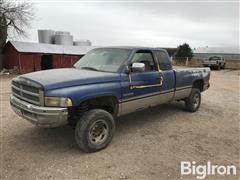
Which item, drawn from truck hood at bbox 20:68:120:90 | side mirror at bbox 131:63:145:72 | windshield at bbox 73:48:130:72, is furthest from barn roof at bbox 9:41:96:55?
side mirror at bbox 131:63:145:72

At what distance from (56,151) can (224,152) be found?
10.2ft

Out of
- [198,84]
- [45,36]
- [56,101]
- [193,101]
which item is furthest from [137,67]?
[45,36]

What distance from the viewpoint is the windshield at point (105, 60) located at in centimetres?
446

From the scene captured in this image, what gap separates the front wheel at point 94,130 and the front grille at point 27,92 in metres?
0.80

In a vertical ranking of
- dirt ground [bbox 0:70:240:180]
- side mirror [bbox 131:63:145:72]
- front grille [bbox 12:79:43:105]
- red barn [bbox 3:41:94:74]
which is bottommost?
dirt ground [bbox 0:70:240:180]

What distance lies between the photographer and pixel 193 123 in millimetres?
5652

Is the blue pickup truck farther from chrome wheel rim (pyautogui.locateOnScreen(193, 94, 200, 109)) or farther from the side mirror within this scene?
chrome wheel rim (pyautogui.locateOnScreen(193, 94, 200, 109))

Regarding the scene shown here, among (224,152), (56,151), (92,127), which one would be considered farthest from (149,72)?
(56,151)

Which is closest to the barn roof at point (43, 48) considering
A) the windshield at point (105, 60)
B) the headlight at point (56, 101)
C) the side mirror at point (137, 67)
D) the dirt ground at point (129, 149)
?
the dirt ground at point (129, 149)

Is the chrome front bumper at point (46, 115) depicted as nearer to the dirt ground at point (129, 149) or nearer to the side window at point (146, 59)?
the dirt ground at point (129, 149)

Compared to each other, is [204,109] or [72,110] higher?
[72,110]

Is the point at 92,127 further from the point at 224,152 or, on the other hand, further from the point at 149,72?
the point at 224,152

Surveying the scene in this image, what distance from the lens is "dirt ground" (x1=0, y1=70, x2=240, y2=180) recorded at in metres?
3.32

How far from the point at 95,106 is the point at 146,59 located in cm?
179
